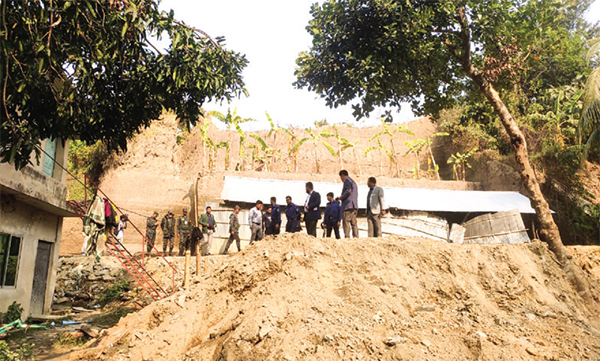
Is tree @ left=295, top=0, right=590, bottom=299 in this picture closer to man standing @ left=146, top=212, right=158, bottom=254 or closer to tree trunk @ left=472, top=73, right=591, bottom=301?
tree trunk @ left=472, top=73, right=591, bottom=301

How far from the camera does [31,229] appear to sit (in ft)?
40.4

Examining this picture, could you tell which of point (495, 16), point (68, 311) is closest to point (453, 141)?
point (495, 16)

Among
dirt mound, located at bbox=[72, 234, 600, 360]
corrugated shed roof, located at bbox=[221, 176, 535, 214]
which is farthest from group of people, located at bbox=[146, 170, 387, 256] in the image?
dirt mound, located at bbox=[72, 234, 600, 360]

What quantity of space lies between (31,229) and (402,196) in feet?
44.4

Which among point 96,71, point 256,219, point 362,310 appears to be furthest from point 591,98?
point 96,71

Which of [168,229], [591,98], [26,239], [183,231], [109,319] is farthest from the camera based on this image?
[168,229]

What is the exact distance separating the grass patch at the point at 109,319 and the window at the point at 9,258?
219 centimetres

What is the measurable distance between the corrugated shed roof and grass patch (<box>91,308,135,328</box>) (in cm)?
601

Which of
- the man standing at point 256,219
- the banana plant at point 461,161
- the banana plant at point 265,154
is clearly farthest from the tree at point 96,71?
the banana plant at point 461,161

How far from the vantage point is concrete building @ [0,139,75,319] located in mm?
10812

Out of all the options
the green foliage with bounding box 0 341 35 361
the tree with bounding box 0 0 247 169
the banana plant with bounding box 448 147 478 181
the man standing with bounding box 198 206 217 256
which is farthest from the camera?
the banana plant with bounding box 448 147 478 181

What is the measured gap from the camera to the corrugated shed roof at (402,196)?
18672 mm

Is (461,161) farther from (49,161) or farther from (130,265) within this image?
(49,161)

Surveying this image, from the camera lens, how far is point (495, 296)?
27.5 ft
